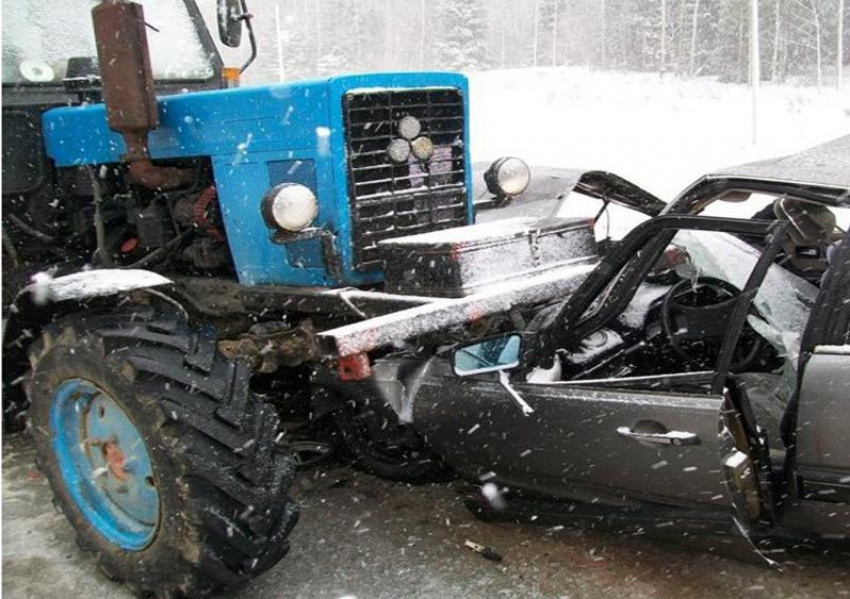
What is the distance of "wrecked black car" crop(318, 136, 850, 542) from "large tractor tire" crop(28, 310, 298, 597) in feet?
1.71

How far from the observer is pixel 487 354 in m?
3.22

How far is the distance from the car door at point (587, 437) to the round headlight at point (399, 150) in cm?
98

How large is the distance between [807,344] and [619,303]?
0.67 metres

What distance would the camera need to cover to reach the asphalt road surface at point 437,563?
3.00 meters

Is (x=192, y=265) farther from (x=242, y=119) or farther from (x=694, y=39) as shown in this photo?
(x=694, y=39)

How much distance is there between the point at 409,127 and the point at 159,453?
178 cm

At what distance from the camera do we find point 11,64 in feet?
14.5

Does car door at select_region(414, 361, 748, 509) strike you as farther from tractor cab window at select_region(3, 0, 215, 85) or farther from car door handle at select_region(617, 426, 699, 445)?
tractor cab window at select_region(3, 0, 215, 85)

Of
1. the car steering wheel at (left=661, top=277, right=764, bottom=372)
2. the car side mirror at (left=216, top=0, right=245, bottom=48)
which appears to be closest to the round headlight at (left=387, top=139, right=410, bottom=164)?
the car steering wheel at (left=661, top=277, right=764, bottom=372)

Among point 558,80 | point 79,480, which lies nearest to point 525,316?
point 79,480

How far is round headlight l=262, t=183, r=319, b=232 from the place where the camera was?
10.9 ft

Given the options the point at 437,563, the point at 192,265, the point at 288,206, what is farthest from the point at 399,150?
the point at 437,563

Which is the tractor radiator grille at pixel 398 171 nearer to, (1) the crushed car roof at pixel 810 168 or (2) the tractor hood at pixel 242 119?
(2) the tractor hood at pixel 242 119

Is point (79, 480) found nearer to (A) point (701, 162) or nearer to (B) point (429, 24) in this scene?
(A) point (701, 162)
